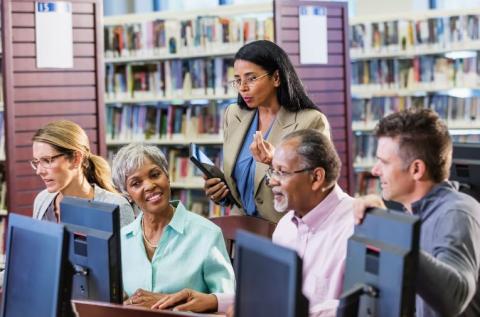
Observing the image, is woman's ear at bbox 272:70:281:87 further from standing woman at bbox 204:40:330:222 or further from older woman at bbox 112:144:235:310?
older woman at bbox 112:144:235:310

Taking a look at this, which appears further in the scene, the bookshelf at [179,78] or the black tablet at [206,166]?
the bookshelf at [179,78]

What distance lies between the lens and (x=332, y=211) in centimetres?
228

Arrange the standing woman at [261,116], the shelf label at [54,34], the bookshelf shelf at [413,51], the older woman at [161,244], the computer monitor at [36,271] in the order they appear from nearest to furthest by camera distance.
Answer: the computer monitor at [36,271] → the older woman at [161,244] → the standing woman at [261,116] → the shelf label at [54,34] → the bookshelf shelf at [413,51]

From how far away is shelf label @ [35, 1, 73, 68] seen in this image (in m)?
5.01

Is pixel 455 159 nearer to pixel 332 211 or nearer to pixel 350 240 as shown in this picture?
pixel 332 211

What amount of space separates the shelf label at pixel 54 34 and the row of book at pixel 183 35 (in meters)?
1.52

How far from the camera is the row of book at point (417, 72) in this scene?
618cm

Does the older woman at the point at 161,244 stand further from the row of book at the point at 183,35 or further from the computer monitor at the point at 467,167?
the row of book at the point at 183,35

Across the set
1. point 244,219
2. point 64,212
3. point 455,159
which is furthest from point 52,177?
point 455,159

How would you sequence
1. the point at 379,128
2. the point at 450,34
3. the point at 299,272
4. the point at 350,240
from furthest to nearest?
the point at 450,34
the point at 379,128
the point at 350,240
the point at 299,272

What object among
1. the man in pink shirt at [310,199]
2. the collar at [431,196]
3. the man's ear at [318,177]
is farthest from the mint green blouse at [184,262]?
the collar at [431,196]

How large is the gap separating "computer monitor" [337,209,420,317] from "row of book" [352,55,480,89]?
4794mm

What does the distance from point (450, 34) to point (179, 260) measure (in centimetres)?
427

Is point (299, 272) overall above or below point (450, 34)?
below
